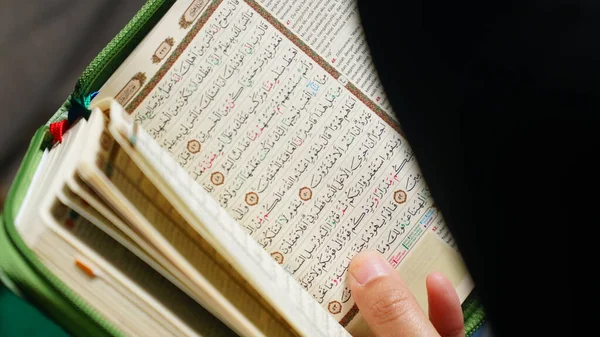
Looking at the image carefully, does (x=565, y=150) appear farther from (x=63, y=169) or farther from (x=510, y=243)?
(x=63, y=169)

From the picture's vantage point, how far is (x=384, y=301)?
37 centimetres

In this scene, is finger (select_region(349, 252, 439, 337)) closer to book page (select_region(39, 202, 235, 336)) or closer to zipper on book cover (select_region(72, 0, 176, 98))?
book page (select_region(39, 202, 235, 336))

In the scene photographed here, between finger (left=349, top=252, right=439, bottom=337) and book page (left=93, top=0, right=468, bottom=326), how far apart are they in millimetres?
16

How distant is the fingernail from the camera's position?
1.26 feet

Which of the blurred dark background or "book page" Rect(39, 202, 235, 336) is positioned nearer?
"book page" Rect(39, 202, 235, 336)

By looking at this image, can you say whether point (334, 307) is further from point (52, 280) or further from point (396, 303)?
point (52, 280)

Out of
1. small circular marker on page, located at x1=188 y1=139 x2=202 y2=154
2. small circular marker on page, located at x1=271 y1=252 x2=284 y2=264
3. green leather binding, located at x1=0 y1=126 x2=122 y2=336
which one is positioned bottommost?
green leather binding, located at x1=0 y1=126 x2=122 y2=336

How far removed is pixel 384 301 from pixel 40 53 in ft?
1.21

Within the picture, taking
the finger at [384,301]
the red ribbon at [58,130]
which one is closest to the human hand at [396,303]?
the finger at [384,301]

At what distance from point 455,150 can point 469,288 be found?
0.12 meters

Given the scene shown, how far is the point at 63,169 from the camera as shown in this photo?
0.30 m

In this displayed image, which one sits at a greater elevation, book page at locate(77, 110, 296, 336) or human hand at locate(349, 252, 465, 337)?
human hand at locate(349, 252, 465, 337)

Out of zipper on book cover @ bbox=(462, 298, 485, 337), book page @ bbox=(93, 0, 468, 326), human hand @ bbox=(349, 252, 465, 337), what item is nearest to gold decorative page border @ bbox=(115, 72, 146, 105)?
book page @ bbox=(93, 0, 468, 326)

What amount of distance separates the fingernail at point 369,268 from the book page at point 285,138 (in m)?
0.01
